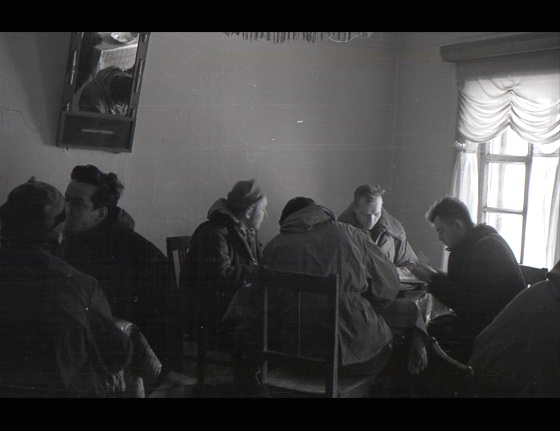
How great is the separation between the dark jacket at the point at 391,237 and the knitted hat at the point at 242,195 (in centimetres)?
14

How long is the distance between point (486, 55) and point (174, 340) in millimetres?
607

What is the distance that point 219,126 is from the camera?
0.74 m

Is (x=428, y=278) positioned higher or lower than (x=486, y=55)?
Answer: lower

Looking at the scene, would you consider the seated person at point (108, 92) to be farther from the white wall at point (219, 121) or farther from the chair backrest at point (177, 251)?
the chair backrest at point (177, 251)

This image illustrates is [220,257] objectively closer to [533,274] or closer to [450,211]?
[450,211]

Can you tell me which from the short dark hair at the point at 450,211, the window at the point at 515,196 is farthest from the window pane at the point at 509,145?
the short dark hair at the point at 450,211

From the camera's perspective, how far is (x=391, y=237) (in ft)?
2.67

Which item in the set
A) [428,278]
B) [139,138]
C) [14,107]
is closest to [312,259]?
[428,278]

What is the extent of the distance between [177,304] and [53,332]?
0.17m

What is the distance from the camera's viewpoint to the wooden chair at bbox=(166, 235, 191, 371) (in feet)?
2.47

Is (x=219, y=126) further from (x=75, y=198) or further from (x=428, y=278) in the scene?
(x=428, y=278)

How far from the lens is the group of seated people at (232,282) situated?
72 centimetres

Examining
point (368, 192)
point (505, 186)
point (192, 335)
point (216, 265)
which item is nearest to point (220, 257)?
point (216, 265)

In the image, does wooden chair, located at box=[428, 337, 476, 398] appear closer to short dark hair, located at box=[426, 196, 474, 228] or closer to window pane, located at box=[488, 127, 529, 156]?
short dark hair, located at box=[426, 196, 474, 228]
